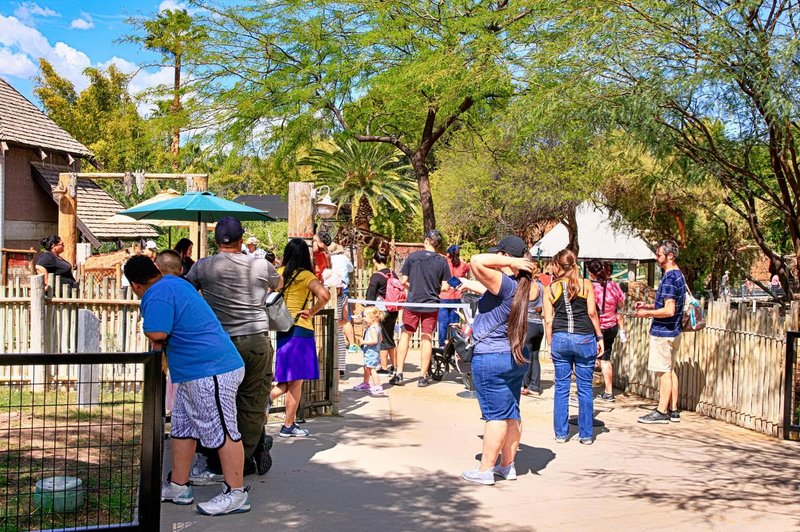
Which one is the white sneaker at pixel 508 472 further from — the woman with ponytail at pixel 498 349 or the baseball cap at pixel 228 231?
the baseball cap at pixel 228 231

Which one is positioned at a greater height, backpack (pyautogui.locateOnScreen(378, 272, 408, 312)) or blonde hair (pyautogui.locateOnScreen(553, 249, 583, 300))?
blonde hair (pyautogui.locateOnScreen(553, 249, 583, 300))

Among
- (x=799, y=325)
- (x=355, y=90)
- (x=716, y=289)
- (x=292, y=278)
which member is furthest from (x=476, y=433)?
(x=716, y=289)

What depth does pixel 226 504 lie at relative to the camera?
18.4 ft

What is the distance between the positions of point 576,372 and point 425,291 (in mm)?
3613

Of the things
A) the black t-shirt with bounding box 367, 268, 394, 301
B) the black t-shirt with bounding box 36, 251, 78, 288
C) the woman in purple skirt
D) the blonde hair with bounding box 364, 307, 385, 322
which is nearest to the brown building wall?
the black t-shirt with bounding box 36, 251, 78, 288

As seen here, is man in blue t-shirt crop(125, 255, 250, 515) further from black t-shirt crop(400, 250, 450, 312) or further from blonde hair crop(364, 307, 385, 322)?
black t-shirt crop(400, 250, 450, 312)

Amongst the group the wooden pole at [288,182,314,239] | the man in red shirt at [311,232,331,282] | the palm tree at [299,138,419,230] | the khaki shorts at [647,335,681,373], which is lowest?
the khaki shorts at [647,335,681,373]

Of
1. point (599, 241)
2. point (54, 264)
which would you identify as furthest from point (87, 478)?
point (599, 241)

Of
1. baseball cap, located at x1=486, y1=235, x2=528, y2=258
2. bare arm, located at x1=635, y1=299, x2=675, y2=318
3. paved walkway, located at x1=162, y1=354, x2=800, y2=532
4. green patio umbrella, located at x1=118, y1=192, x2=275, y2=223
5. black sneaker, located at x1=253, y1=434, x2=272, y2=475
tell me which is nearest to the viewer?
paved walkway, located at x1=162, y1=354, x2=800, y2=532

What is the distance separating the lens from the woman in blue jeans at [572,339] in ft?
26.9

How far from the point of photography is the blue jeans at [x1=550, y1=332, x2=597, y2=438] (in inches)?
323

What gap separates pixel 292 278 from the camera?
7.69 m

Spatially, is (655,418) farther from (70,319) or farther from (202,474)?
(70,319)

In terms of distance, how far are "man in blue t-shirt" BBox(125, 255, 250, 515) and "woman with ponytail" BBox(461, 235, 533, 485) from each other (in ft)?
6.25
